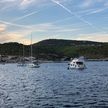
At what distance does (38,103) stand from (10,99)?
6558mm

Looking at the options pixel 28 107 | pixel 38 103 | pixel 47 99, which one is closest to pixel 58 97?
pixel 47 99

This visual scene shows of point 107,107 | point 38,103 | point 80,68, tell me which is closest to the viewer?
point 107,107

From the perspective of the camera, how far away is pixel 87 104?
55250mm

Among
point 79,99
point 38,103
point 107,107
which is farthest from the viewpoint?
point 79,99

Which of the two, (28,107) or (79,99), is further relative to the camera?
(79,99)

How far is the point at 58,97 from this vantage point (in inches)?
2509

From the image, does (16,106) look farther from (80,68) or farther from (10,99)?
(80,68)

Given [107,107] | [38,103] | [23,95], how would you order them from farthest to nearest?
[23,95]
[38,103]
[107,107]

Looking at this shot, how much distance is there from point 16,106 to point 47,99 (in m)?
8.44

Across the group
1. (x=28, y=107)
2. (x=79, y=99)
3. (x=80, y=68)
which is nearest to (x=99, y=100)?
(x=79, y=99)

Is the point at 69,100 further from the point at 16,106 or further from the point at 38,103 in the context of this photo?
the point at 16,106

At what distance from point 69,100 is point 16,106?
9.06 meters

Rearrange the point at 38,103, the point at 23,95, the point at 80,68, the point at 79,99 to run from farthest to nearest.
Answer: the point at 80,68 → the point at 23,95 → the point at 79,99 → the point at 38,103

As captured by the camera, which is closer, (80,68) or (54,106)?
(54,106)
